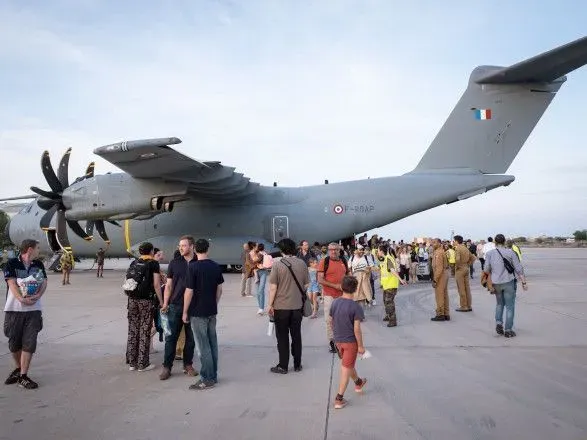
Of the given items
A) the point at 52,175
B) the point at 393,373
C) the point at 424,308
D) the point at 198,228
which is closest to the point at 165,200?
the point at 198,228

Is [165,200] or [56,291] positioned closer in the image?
[56,291]

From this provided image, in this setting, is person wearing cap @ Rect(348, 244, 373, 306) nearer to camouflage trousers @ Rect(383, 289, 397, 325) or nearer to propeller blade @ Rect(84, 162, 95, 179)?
camouflage trousers @ Rect(383, 289, 397, 325)

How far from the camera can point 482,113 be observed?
1579cm

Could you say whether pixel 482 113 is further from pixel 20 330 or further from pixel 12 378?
pixel 12 378

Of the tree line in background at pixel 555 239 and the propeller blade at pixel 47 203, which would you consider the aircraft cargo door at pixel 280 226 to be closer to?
the propeller blade at pixel 47 203

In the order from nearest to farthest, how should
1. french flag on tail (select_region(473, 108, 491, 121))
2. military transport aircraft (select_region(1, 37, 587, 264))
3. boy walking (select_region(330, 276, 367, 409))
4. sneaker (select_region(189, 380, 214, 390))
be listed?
boy walking (select_region(330, 276, 367, 409)) → sneaker (select_region(189, 380, 214, 390)) → military transport aircraft (select_region(1, 37, 587, 264)) → french flag on tail (select_region(473, 108, 491, 121))

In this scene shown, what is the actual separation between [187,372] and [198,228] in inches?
515

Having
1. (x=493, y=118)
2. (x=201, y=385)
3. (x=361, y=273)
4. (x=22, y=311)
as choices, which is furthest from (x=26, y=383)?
(x=493, y=118)

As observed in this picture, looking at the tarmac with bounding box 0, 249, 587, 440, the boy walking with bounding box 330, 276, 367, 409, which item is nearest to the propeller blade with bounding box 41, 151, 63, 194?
the tarmac with bounding box 0, 249, 587, 440

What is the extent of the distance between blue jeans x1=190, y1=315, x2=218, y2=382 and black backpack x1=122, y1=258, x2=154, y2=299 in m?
0.94

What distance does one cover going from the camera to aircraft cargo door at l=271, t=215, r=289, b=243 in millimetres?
17797

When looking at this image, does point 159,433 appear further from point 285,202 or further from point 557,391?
point 285,202

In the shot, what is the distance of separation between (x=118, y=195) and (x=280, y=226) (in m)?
6.00

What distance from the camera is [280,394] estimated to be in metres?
4.48
